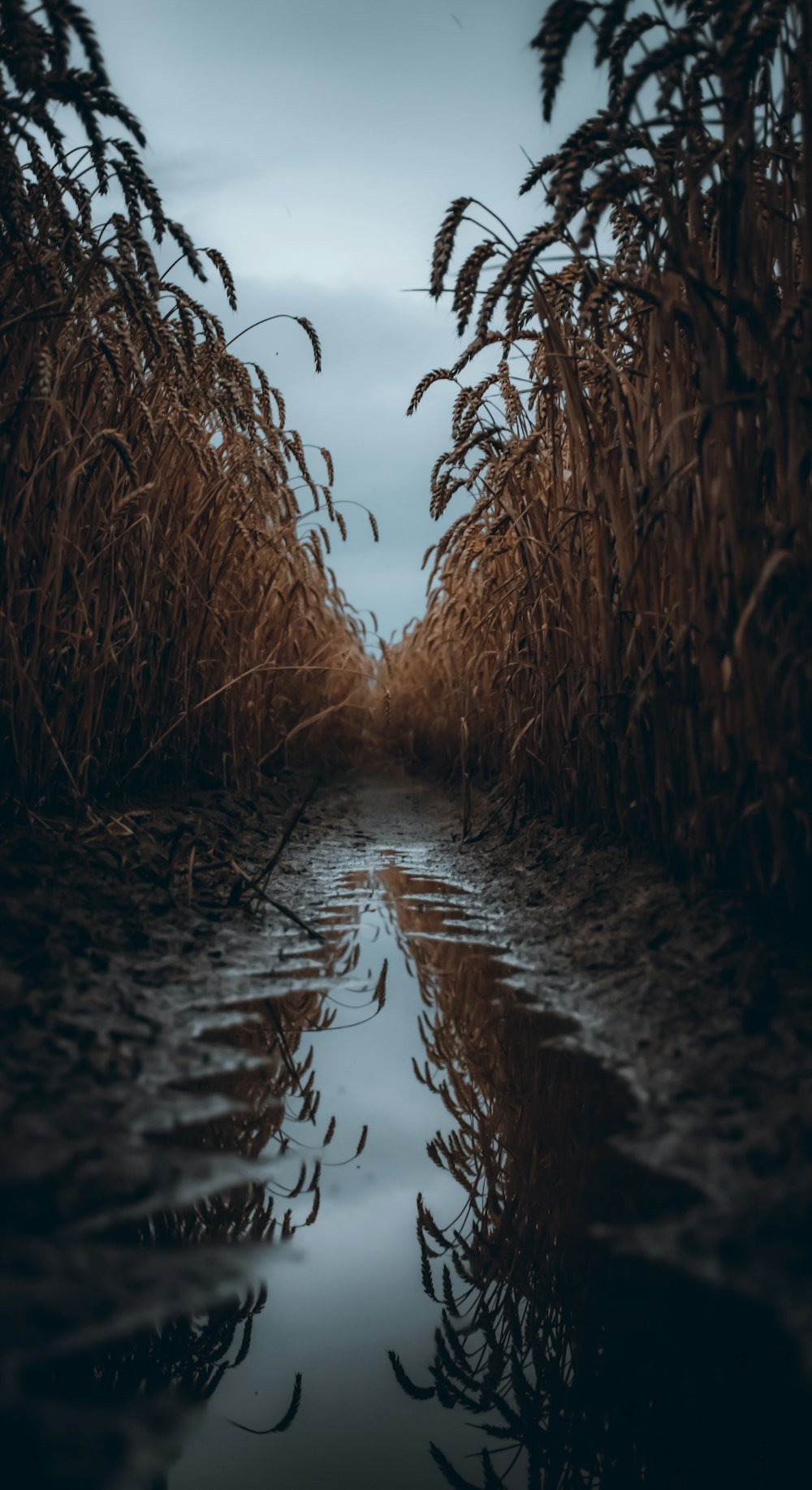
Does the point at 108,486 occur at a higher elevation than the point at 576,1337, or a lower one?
higher

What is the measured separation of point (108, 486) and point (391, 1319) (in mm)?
1887

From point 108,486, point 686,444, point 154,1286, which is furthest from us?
point 108,486

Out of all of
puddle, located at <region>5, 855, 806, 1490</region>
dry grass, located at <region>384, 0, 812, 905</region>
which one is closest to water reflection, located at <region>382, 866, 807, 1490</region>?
puddle, located at <region>5, 855, 806, 1490</region>

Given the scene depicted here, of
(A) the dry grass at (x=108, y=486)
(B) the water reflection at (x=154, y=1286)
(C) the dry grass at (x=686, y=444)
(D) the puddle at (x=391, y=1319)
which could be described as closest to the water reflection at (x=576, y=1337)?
(D) the puddle at (x=391, y=1319)

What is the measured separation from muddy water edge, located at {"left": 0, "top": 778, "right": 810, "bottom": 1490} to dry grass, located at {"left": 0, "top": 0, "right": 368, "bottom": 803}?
62cm

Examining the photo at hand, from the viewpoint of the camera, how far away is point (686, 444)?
4.82 feet

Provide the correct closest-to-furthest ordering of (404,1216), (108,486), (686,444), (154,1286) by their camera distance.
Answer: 1. (154,1286)
2. (404,1216)
3. (686,444)
4. (108,486)

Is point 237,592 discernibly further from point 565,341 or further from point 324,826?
point 565,341

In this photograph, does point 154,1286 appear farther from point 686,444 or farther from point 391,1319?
point 686,444

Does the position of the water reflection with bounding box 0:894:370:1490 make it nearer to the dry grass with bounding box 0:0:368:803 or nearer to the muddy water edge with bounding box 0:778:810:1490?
the muddy water edge with bounding box 0:778:810:1490

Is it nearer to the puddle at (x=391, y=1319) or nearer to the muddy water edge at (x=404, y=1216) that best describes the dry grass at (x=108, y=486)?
the muddy water edge at (x=404, y=1216)

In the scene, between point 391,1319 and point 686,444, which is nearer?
point 391,1319

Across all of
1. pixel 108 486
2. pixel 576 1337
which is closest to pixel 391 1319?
pixel 576 1337

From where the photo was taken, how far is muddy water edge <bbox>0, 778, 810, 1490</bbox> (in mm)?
592
